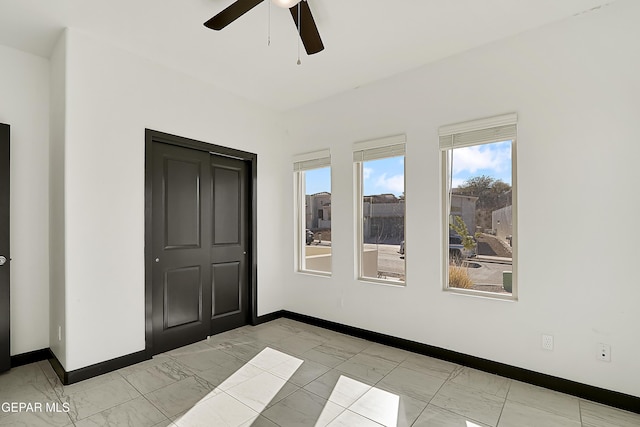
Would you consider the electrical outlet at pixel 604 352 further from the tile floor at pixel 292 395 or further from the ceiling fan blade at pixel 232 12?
the ceiling fan blade at pixel 232 12

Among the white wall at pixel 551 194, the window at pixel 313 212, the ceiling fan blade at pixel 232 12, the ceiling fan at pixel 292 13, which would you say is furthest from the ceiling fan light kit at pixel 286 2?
the window at pixel 313 212

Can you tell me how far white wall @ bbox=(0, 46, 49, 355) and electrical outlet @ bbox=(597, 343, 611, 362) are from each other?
4760mm

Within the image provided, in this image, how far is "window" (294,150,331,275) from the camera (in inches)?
164

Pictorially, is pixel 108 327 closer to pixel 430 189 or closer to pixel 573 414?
pixel 430 189

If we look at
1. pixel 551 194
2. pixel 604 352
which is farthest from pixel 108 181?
pixel 604 352

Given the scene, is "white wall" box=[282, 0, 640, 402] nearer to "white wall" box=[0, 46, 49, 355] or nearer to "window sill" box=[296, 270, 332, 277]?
"window sill" box=[296, 270, 332, 277]

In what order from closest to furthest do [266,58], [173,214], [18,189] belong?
1. [18,189]
2. [266,58]
3. [173,214]

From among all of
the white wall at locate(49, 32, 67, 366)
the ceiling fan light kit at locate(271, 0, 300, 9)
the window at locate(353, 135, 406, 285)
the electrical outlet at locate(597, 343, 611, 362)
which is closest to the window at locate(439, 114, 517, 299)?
the window at locate(353, 135, 406, 285)

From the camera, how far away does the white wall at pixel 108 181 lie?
2695 millimetres

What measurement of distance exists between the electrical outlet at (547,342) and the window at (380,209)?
4.23 feet

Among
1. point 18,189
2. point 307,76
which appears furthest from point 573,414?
point 18,189

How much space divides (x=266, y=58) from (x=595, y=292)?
11.2ft

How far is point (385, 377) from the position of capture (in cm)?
278

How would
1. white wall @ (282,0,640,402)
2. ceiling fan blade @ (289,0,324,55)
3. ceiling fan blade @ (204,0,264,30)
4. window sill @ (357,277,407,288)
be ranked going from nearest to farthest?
ceiling fan blade @ (204,0,264,30) < ceiling fan blade @ (289,0,324,55) < white wall @ (282,0,640,402) < window sill @ (357,277,407,288)
